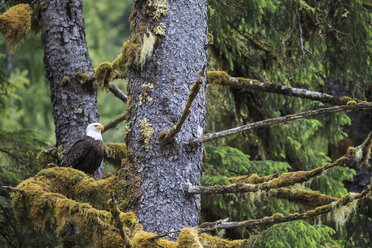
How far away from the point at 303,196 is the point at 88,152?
2832 millimetres

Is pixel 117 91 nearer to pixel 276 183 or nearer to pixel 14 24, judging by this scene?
pixel 14 24

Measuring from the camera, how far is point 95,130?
18.3 ft

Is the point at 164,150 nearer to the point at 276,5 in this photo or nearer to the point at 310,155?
the point at 276,5

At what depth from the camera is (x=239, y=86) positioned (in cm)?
459

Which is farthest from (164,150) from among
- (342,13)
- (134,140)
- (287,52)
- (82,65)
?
(342,13)

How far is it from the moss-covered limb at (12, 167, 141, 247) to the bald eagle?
146cm

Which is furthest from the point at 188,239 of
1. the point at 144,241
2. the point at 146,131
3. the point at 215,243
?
the point at 146,131

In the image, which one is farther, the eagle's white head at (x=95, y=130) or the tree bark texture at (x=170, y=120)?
the eagle's white head at (x=95, y=130)

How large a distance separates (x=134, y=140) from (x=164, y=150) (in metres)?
0.29

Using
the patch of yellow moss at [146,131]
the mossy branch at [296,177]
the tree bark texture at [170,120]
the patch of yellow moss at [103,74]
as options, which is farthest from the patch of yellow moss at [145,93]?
the patch of yellow moss at [103,74]

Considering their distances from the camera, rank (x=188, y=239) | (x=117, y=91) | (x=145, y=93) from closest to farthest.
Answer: (x=188, y=239) < (x=145, y=93) < (x=117, y=91)

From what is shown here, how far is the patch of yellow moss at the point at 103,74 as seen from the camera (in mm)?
4871

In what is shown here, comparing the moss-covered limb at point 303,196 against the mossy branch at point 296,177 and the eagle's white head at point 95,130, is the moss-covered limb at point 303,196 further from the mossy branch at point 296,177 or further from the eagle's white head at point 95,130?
the eagle's white head at point 95,130

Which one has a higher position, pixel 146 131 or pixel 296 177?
pixel 146 131
